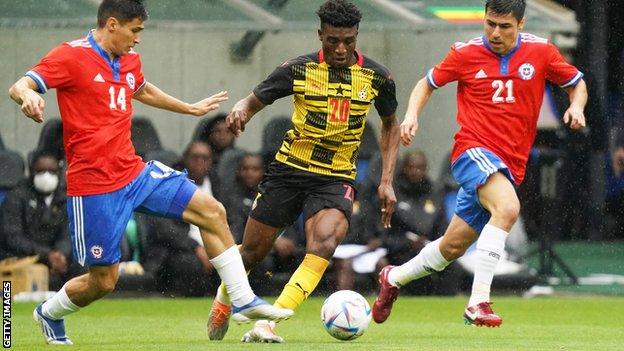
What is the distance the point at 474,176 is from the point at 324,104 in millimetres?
1145

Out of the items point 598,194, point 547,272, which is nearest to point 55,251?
point 547,272

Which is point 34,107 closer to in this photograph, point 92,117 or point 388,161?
point 92,117

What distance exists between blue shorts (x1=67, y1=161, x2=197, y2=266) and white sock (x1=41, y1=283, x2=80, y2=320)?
294mm

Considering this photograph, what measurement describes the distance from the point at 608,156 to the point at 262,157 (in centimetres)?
767

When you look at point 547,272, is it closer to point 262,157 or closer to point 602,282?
point 602,282

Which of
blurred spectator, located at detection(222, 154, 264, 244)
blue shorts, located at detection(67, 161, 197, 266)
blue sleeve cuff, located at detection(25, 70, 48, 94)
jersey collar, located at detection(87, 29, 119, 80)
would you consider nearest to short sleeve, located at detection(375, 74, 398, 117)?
blue shorts, located at detection(67, 161, 197, 266)

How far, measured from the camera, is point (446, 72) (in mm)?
12344

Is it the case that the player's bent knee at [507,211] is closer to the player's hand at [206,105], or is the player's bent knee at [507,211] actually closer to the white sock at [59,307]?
the player's hand at [206,105]

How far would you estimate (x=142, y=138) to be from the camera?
60.6 feet

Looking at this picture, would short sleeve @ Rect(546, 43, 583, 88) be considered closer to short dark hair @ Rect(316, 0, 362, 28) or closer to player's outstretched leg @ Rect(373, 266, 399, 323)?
short dark hair @ Rect(316, 0, 362, 28)

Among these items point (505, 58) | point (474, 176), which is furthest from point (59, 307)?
point (505, 58)

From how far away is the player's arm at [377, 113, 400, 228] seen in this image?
470 inches

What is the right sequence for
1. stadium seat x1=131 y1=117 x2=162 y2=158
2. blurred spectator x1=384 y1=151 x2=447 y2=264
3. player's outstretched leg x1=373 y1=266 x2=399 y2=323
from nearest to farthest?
player's outstretched leg x1=373 y1=266 x2=399 y2=323 < blurred spectator x1=384 y1=151 x2=447 y2=264 < stadium seat x1=131 y1=117 x2=162 y2=158

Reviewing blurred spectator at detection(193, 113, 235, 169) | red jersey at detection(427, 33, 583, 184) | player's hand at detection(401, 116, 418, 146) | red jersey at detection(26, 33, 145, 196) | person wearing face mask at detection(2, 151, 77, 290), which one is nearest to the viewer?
red jersey at detection(26, 33, 145, 196)
